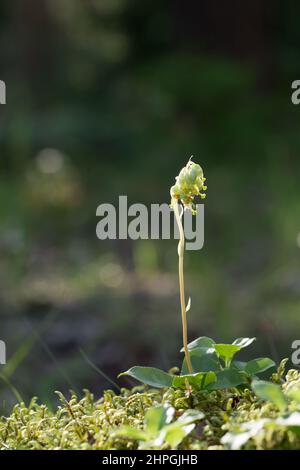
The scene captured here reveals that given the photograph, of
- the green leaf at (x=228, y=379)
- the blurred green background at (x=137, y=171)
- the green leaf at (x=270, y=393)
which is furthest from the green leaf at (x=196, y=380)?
the blurred green background at (x=137, y=171)

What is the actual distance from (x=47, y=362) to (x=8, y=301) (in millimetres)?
750

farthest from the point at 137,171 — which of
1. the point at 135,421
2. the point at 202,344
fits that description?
the point at 135,421

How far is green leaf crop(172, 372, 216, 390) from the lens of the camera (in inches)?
40.7

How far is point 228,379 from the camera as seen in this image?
1.05 meters

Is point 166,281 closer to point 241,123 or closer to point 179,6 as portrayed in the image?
point 241,123

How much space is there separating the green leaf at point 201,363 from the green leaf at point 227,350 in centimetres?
1

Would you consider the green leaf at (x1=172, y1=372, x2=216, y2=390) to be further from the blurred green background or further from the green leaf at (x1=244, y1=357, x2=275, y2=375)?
the blurred green background

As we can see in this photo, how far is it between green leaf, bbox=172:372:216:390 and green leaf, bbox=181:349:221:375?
0.03 metres

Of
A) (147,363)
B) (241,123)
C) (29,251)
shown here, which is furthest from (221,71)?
(147,363)

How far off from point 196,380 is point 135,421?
0.09m

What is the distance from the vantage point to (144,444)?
903 millimetres

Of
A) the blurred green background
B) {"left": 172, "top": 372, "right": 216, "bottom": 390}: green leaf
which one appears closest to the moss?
{"left": 172, "top": 372, "right": 216, "bottom": 390}: green leaf

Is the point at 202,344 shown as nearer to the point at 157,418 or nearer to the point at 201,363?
the point at 201,363

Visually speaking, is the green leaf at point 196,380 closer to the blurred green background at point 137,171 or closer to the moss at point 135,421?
the moss at point 135,421
